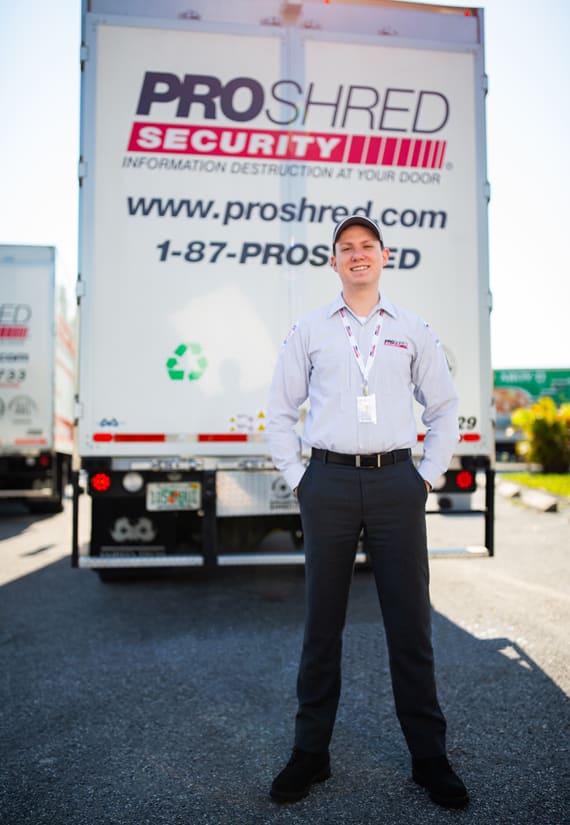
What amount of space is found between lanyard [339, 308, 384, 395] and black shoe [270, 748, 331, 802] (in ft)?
4.54

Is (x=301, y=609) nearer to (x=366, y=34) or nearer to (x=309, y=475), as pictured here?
(x=309, y=475)

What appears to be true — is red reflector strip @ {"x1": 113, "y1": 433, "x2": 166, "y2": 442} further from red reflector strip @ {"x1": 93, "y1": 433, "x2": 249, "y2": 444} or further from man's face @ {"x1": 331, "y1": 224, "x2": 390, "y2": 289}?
man's face @ {"x1": 331, "y1": 224, "x2": 390, "y2": 289}

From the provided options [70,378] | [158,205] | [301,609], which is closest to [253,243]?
[158,205]

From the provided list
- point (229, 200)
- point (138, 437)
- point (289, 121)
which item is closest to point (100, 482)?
point (138, 437)

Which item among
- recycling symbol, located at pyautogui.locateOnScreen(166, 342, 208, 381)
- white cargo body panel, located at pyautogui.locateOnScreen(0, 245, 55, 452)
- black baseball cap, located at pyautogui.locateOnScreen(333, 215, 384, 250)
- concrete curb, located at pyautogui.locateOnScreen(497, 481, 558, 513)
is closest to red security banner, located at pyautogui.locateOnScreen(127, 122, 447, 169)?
recycling symbol, located at pyautogui.locateOnScreen(166, 342, 208, 381)

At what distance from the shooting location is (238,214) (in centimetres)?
436

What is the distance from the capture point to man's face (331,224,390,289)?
8.58 feet

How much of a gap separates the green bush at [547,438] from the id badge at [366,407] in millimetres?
16366

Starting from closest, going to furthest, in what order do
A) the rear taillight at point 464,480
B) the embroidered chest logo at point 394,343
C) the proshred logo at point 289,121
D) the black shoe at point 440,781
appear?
the black shoe at point 440,781, the embroidered chest logo at point 394,343, the proshred logo at point 289,121, the rear taillight at point 464,480

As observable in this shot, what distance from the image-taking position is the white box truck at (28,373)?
9625 mm

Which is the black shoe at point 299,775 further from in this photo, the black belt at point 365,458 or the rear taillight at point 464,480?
the rear taillight at point 464,480

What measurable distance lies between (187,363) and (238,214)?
1047 millimetres

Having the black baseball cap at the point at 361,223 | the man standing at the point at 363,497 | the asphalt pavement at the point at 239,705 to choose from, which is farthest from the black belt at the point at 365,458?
the asphalt pavement at the point at 239,705

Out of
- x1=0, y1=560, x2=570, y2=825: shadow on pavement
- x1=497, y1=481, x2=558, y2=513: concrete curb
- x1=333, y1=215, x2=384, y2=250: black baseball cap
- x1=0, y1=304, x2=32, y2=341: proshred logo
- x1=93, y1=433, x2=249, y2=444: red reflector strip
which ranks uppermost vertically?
x1=0, y1=304, x2=32, y2=341: proshred logo
